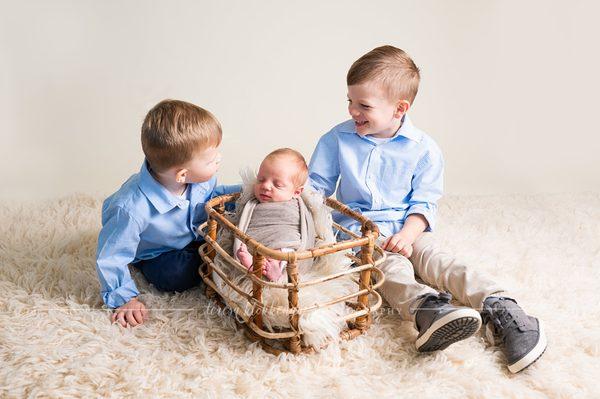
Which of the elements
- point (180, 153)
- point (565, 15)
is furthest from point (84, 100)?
point (565, 15)

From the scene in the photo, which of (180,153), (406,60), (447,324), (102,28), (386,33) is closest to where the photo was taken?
(447,324)

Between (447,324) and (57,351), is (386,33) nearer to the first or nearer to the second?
(447,324)

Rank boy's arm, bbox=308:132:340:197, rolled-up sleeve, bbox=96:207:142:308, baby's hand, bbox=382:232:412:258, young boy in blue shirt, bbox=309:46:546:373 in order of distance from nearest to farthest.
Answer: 1. young boy in blue shirt, bbox=309:46:546:373
2. rolled-up sleeve, bbox=96:207:142:308
3. baby's hand, bbox=382:232:412:258
4. boy's arm, bbox=308:132:340:197

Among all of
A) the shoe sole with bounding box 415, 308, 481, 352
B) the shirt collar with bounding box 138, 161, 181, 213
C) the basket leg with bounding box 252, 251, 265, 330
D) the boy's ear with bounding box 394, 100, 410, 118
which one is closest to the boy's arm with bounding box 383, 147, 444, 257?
the boy's ear with bounding box 394, 100, 410, 118

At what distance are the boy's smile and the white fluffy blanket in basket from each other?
0.69ft

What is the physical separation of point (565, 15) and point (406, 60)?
1.15m

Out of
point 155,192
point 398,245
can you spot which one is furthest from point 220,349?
point 398,245

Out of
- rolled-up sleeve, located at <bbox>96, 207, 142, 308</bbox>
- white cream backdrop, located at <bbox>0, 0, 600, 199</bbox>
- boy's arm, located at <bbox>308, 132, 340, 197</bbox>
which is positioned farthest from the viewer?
white cream backdrop, located at <bbox>0, 0, 600, 199</bbox>

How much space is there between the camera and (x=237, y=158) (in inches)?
94.8

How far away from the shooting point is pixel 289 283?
1.29 metres

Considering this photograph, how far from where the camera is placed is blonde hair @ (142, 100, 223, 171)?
57.2 inches

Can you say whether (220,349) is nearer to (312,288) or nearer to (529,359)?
(312,288)

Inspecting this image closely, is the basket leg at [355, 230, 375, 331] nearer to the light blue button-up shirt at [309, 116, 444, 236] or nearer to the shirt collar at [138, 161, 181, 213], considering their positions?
the light blue button-up shirt at [309, 116, 444, 236]

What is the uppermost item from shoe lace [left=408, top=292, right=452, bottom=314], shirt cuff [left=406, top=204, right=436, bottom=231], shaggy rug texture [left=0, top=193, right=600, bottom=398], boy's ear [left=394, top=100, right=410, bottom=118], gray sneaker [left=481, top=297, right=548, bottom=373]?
boy's ear [left=394, top=100, right=410, bottom=118]
